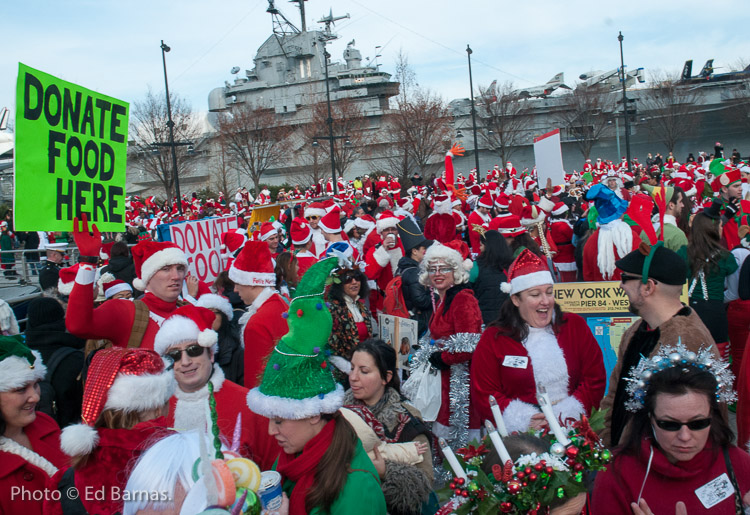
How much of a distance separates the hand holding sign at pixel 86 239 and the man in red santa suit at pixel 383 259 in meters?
4.41

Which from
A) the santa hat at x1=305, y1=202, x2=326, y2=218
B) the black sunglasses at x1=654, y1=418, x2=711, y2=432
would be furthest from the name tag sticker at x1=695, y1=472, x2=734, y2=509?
the santa hat at x1=305, y1=202, x2=326, y2=218

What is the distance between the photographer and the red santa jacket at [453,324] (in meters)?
5.11

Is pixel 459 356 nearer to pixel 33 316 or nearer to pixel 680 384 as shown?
pixel 680 384

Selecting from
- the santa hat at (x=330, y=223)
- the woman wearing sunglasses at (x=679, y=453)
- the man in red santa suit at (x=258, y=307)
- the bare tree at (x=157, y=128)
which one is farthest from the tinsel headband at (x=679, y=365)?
the bare tree at (x=157, y=128)

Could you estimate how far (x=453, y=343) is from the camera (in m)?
5.01

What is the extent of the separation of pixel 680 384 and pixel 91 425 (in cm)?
257

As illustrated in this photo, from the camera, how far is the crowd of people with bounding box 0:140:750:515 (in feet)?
8.12

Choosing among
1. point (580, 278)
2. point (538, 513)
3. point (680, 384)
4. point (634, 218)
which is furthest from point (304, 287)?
point (580, 278)

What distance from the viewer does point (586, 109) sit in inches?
2100

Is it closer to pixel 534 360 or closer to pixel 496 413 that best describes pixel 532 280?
pixel 534 360

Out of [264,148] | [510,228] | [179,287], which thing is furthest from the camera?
[264,148]

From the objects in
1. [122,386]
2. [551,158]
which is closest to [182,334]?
[122,386]

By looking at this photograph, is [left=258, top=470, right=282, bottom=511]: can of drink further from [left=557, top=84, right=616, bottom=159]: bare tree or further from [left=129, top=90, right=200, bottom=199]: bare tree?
[left=557, top=84, right=616, bottom=159]: bare tree

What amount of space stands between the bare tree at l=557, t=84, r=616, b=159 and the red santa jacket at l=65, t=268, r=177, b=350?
54035mm
